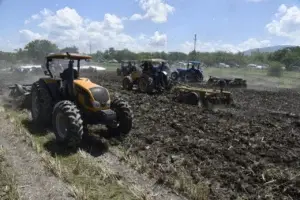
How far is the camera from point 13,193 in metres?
5.16

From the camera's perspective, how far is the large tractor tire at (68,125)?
295 inches

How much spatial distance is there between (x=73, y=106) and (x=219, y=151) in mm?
3443

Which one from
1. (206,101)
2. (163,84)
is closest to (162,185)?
(206,101)

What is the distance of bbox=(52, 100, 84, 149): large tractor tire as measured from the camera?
7488 mm

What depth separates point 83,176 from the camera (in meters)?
6.16

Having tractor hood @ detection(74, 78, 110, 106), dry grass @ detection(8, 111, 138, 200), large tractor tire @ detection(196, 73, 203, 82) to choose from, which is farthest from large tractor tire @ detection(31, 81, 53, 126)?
large tractor tire @ detection(196, 73, 203, 82)

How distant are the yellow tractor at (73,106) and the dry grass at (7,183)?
61.6 inches

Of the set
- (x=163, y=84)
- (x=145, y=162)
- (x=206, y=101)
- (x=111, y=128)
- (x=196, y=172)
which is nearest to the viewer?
(x=196, y=172)

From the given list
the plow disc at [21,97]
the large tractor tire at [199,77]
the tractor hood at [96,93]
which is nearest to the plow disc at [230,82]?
the large tractor tire at [199,77]

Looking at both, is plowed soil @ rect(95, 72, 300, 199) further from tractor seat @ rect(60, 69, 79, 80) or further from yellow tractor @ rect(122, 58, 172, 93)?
yellow tractor @ rect(122, 58, 172, 93)

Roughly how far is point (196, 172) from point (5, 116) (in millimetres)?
6806

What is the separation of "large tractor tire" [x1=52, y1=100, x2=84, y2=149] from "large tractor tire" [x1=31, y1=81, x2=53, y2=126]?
1.08 m

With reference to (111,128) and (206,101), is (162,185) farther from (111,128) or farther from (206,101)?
(206,101)

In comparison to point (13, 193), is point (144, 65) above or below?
above
